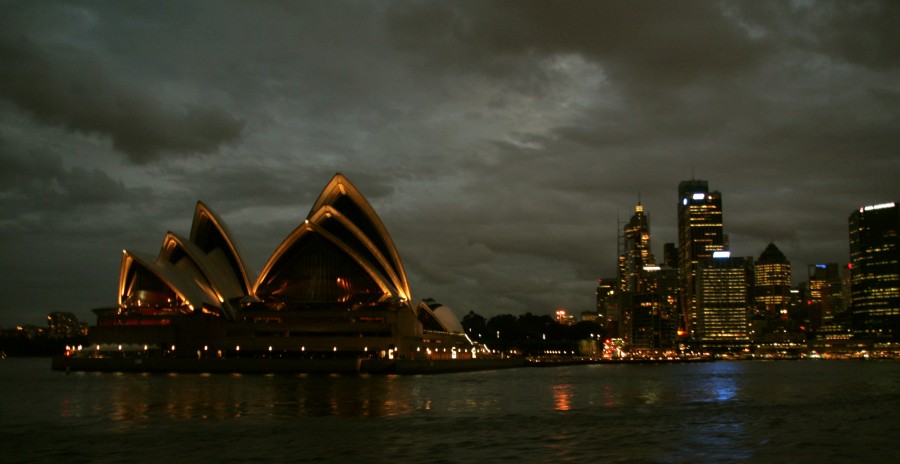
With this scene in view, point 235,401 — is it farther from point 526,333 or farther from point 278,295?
point 526,333

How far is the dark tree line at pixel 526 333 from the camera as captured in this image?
570 feet

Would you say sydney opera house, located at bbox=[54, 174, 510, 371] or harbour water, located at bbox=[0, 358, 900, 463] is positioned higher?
sydney opera house, located at bbox=[54, 174, 510, 371]

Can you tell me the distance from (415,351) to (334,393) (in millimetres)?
43246

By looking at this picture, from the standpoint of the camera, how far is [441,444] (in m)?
27.1

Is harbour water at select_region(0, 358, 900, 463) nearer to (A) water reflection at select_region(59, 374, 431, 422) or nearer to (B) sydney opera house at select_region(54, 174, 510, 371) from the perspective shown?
(A) water reflection at select_region(59, 374, 431, 422)

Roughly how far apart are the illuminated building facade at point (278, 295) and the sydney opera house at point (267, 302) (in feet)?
0.34

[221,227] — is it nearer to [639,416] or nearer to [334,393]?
[334,393]

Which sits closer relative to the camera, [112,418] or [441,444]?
[441,444]

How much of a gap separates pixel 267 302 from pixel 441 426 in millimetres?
60754

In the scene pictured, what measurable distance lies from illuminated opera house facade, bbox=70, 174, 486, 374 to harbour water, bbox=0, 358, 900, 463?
34.3 meters

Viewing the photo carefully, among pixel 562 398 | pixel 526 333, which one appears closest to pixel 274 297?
pixel 562 398

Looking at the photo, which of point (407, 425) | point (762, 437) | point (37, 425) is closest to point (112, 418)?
point (37, 425)

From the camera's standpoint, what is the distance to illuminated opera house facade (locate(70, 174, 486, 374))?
87188 mm

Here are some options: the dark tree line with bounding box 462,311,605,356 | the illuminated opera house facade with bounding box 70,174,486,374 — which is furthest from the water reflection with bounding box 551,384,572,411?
the dark tree line with bounding box 462,311,605,356
